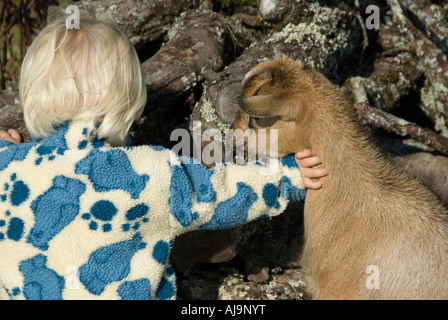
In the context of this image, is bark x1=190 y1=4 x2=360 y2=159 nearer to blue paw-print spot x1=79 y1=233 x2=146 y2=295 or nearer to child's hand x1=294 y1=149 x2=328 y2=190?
child's hand x1=294 y1=149 x2=328 y2=190

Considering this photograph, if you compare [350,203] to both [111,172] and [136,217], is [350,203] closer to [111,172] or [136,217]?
[136,217]

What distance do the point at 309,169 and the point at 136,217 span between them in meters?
1.01

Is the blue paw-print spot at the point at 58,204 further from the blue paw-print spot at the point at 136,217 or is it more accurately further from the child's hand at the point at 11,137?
the child's hand at the point at 11,137

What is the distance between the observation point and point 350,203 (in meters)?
2.97

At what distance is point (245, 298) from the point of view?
12.0ft

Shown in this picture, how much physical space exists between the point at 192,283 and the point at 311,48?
2.02 m

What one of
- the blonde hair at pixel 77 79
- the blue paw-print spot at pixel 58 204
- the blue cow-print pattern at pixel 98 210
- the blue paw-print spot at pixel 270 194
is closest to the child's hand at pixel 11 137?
the blue cow-print pattern at pixel 98 210

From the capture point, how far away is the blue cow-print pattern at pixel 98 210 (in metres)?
2.61

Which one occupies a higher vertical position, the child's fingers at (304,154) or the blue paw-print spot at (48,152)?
the blue paw-print spot at (48,152)

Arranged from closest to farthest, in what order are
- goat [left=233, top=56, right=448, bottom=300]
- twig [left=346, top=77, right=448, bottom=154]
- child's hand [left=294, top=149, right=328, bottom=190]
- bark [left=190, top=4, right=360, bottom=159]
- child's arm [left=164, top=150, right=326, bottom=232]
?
child's arm [left=164, top=150, right=326, bottom=232] → goat [left=233, top=56, right=448, bottom=300] → child's hand [left=294, top=149, right=328, bottom=190] → bark [left=190, top=4, right=360, bottom=159] → twig [left=346, top=77, right=448, bottom=154]

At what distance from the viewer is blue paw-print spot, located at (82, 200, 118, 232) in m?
2.60

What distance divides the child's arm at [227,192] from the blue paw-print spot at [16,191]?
733 mm

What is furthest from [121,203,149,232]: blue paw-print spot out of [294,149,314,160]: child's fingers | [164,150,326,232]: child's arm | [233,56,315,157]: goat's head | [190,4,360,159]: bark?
[190,4,360,159]: bark

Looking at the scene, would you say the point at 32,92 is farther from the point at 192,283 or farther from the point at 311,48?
the point at 311,48
